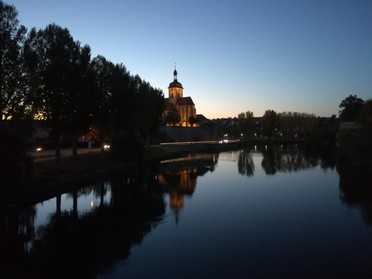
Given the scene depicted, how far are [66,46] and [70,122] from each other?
25.3ft

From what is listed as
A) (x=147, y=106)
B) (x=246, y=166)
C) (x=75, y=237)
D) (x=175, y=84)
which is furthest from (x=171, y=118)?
(x=75, y=237)

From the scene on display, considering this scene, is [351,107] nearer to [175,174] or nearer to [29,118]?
[175,174]

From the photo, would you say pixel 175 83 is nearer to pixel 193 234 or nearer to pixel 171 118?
pixel 171 118

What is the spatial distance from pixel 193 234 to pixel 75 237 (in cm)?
627

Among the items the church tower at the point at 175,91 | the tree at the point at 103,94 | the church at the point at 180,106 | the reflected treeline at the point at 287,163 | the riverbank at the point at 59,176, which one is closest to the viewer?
the riverbank at the point at 59,176

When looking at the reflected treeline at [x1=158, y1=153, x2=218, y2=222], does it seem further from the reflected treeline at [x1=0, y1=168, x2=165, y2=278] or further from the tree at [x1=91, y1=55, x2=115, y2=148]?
the tree at [x1=91, y1=55, x2=115, y2=148]

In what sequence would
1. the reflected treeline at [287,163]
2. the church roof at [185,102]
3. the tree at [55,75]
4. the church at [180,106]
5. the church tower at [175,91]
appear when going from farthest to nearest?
1. the church tower at [175,91]
2. the church roof at [185,102]
3. the church at [180,106]
4. the reflected treeline at [287,163]
5. the tree at [55,75]

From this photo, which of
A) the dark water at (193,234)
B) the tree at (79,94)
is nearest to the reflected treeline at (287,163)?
the dark water at (193,234)

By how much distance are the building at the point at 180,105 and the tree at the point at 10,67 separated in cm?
9392

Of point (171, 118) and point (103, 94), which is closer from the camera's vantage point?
point (103, 94)

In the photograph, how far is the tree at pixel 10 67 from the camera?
87.4 ft

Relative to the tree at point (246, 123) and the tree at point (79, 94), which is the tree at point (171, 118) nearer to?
the tree at point (246, 123)

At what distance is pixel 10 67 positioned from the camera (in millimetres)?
27406

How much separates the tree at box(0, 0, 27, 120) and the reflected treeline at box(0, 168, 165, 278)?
334 inches
